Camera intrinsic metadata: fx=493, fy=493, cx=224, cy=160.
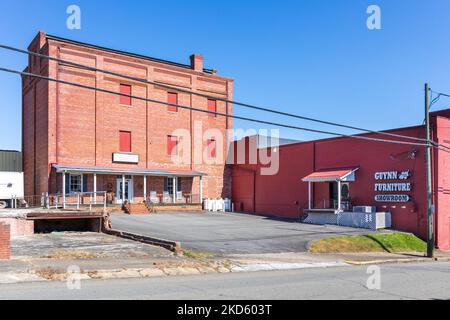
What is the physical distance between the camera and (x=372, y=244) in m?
25.0

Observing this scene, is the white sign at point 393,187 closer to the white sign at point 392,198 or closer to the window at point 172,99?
the white sign at point 392,198

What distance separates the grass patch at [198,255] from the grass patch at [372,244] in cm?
582

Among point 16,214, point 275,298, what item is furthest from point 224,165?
point 275,298

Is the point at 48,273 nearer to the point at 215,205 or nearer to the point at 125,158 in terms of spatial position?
the point at 125,158

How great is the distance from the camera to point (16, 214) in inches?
893

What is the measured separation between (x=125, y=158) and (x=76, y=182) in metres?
4.44

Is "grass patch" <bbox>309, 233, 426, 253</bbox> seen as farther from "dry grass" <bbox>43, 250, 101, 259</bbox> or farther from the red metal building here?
"dry grass" <bbox>43, 250, 101, 259</bbox>

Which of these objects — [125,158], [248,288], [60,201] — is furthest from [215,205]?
[248,288]

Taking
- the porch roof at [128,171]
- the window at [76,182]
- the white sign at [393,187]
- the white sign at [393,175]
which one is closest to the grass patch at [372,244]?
the white sign at [393,187]

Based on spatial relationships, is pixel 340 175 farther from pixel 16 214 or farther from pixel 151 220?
pixel 16 214

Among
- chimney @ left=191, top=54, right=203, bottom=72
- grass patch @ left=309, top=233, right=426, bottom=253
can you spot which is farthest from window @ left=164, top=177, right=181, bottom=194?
grass patch @ left=309, top=233, right=426, bottom=253

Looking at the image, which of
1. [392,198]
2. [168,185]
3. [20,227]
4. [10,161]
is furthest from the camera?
[168,185]

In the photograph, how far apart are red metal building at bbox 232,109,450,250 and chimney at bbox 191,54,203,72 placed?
11.2 meters

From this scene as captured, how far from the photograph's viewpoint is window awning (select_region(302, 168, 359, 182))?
3172 centimetres
